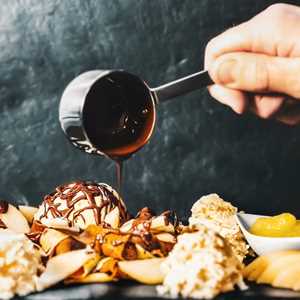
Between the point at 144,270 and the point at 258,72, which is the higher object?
the point at 258,72

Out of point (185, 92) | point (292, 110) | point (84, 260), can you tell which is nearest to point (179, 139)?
point (185, 92)

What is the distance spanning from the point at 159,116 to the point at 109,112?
0.54 metres

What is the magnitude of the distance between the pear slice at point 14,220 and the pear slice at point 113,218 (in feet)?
0.98

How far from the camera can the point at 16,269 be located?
232 cm

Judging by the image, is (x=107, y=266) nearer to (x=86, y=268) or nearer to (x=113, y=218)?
(x=86, y=268)

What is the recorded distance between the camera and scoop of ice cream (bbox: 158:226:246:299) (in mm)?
2213

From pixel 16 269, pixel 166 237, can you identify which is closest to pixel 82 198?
pixel 166 237

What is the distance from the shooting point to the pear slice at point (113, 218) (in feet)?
9.34

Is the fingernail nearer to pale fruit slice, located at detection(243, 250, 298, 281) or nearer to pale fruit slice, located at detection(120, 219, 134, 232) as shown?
pale fruit slice, located at detection(120, 219, 134, 232)

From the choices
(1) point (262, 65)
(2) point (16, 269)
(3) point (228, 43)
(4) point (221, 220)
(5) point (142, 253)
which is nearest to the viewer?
(2) point (16, 269)

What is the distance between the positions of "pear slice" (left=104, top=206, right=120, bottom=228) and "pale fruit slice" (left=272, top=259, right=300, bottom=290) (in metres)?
0.71

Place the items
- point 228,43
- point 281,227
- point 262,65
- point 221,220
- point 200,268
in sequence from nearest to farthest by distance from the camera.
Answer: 1. point 200,268
2. point 281,227
3. point 221,220
4. point 262,65
5. point 228,43

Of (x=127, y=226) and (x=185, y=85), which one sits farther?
(x=185, y=85)

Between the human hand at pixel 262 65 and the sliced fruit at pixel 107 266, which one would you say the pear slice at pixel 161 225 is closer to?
the sliced fruit at pixel 107 266
